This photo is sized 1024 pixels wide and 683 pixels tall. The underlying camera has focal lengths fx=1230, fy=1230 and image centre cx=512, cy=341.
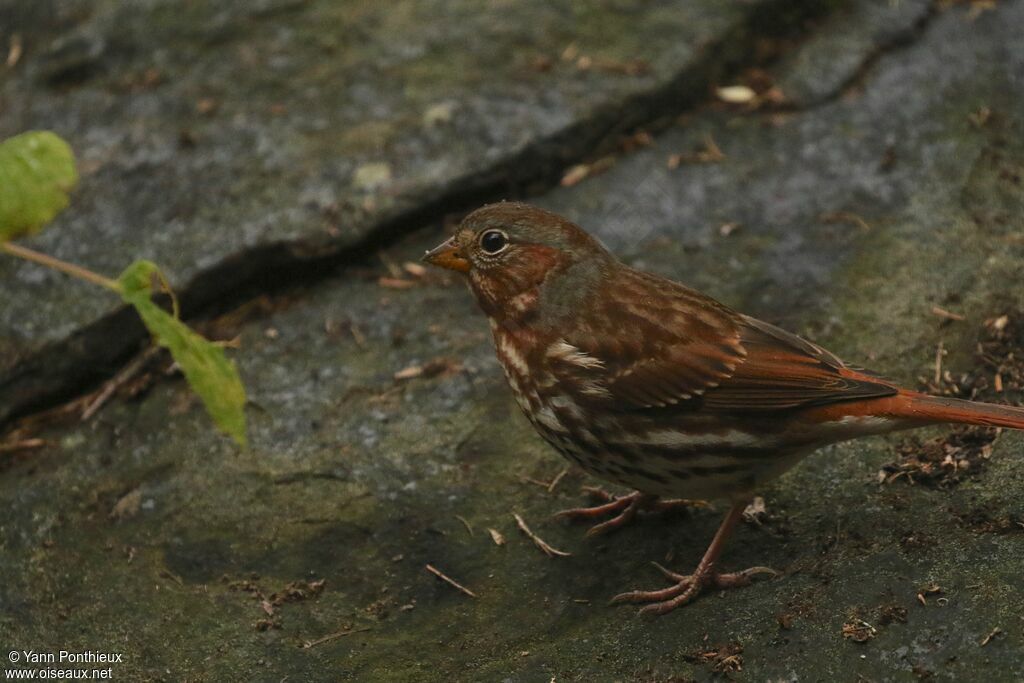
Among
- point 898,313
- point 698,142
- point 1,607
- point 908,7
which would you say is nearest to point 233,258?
point 1,607

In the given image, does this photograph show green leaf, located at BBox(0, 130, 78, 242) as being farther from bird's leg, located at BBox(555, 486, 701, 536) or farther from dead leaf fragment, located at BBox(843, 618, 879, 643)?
dead leaf fragment, located at BBox(843, 618, 879, 643)

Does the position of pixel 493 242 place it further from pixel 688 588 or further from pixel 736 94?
pixel 736 94

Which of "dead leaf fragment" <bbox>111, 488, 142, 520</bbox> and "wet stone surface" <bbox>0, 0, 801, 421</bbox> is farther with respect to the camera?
"wet stone surface" <bbox>0, 0, 801, 421</bbox>

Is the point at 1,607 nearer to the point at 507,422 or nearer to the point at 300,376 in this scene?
the point at 300,376

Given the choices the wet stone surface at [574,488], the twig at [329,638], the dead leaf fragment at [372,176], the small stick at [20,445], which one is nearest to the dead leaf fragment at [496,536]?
the wet stone surface at [574,488]

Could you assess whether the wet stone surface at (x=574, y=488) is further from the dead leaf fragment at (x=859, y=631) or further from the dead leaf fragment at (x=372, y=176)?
the dead leaf fragment at (x=372, y=176)

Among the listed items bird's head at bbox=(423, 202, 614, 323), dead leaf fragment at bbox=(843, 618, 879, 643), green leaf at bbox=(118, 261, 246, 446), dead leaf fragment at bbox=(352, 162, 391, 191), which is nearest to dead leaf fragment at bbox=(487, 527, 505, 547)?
bird's head at bbox=(423, 202, 614, 323)

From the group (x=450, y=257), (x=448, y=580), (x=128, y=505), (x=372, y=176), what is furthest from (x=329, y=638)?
(x=372, y=176)
